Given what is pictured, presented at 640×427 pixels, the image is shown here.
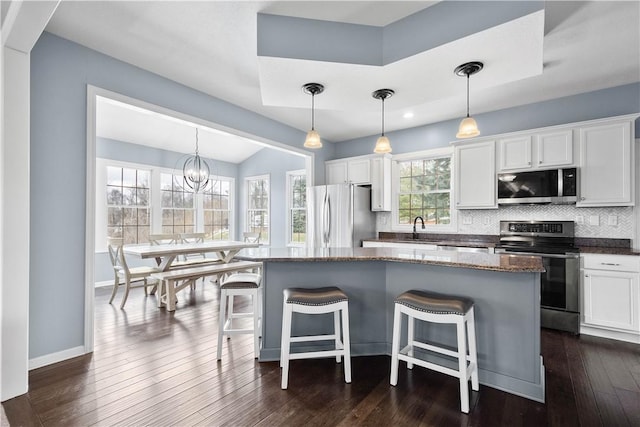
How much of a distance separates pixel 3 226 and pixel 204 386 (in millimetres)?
1703

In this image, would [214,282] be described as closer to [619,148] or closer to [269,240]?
[269,240]

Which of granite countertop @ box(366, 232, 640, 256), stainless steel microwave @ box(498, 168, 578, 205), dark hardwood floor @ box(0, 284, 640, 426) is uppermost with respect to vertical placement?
stainless steel microwave @ box(498, 168, 578, 205)

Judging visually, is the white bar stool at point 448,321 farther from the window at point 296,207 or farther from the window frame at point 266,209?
the window frame at point 266,209

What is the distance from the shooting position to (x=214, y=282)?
234 inches

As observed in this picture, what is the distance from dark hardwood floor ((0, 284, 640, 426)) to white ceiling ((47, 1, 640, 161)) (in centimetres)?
238

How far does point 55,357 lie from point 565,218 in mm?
5334

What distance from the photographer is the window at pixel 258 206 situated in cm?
717

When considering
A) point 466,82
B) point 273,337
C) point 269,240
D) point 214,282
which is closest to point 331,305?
point 273,337

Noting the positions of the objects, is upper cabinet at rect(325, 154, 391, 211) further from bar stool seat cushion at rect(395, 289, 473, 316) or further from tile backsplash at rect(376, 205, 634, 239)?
bar stool seat cushion at rect(395, 289, 473, 316)

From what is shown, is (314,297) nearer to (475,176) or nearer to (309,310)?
(309,310)

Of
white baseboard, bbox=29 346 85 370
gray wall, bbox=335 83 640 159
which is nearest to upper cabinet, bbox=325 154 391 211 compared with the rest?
gray wall, bbox=335 83 640 159

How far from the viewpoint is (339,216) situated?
4930 mm

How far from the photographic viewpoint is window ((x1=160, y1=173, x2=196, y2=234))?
20.6 feet

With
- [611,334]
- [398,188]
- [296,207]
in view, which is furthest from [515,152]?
[296,207]
